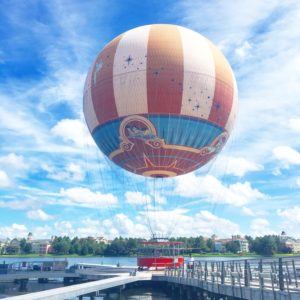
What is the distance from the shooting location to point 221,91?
84.8 ft

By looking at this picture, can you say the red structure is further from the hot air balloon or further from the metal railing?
the hot air balloon

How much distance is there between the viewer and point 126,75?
24719 millimetres

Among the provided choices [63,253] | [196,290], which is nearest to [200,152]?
[196,290]

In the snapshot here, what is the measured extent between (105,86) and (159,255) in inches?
677

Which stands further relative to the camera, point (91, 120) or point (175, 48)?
point (91, 120)

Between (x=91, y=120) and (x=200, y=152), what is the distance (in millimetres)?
7985

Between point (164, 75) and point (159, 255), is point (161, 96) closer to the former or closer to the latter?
point (164, 75)

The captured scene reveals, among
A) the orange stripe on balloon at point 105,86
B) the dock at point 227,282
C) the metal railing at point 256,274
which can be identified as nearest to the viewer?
the metal railing at point 256,274

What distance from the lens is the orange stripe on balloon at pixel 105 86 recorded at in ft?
83.5

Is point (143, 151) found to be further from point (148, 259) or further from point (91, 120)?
point (148, 259)

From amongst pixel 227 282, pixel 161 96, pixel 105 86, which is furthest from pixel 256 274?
pixel 105 86

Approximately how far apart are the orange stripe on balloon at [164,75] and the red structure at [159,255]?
1542 cm

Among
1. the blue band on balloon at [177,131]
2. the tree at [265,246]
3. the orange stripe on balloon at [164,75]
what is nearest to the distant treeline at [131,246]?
the tree at [265,246]

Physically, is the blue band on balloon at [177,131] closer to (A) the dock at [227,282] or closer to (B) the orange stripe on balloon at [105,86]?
(B) the orange stripe on balloon at [105,86]
